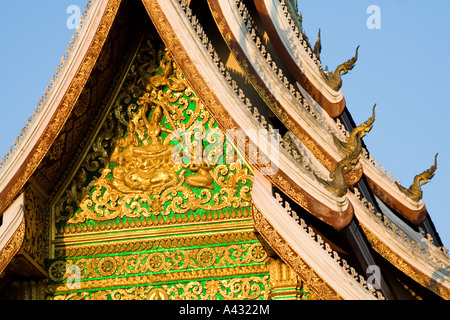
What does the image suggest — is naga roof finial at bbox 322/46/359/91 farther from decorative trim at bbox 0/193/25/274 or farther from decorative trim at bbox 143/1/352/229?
decorative trim at bbox 0/193/25/274

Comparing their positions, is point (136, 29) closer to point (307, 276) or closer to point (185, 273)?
point (185, 273)

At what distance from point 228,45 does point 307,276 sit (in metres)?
2.92

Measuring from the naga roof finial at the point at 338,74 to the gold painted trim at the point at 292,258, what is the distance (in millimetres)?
3464

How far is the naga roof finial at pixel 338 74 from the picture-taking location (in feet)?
41.9

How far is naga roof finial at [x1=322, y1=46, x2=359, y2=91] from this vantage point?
41.9 feet

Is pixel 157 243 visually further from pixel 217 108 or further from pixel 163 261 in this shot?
pixel 217 108

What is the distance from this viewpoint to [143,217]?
1065cm

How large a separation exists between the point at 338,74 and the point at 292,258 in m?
3.98

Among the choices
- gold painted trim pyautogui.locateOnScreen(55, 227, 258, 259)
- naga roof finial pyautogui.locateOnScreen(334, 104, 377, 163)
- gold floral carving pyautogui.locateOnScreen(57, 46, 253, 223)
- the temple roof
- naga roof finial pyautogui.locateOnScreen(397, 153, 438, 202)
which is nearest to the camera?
the temple roof

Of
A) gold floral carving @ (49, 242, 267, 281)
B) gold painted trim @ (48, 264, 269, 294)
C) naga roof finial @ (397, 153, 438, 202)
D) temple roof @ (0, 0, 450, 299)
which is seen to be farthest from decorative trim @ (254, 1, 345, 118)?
gold painted trim @ (48, 264, 269, 294)

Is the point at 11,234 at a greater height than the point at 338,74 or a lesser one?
lesser

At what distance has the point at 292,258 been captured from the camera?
372 inches

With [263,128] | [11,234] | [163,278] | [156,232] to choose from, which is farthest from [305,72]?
[11,234]

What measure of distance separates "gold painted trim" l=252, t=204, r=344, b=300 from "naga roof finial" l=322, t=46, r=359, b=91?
346cm
